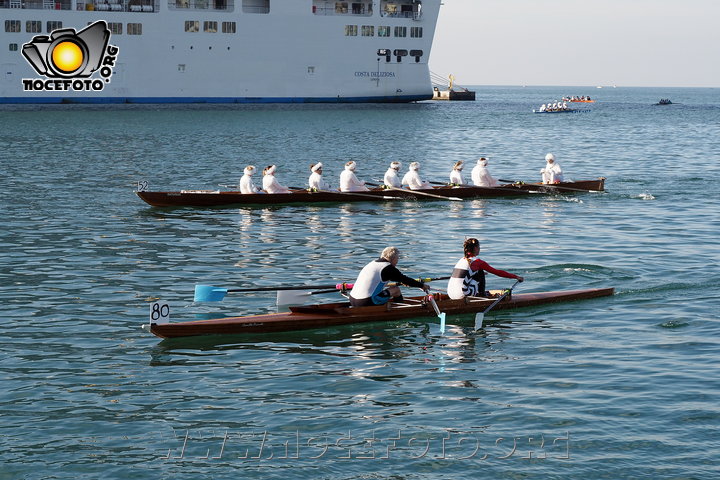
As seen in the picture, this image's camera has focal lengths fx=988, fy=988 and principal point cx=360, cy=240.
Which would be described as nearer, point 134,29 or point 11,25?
point 11,25

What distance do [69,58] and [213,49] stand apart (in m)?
14.2

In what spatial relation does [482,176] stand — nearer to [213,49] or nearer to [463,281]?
[463,281]

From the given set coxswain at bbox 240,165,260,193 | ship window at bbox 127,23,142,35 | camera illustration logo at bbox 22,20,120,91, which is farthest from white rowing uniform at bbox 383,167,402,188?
camera illustration logo at bbox 22,20,120,91

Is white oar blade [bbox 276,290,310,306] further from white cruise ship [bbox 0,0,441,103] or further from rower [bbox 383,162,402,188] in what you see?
white cruise ship [bbox 0,0,441,103]

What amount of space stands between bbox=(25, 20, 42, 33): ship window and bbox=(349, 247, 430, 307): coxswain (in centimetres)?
7814

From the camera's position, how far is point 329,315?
16.7m

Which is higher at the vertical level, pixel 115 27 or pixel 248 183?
pixel 115 27

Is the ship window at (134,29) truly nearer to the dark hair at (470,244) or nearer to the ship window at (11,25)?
the ship window at (11,25)

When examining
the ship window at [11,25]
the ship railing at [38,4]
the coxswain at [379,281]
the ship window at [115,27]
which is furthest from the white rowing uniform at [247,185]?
the ship railing at [38,4]

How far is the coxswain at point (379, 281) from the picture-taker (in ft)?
54.6

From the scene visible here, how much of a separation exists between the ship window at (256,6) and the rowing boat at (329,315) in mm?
79658

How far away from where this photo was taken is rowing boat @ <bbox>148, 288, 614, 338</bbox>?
16.0 meters

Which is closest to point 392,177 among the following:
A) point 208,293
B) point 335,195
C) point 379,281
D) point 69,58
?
point 335,195

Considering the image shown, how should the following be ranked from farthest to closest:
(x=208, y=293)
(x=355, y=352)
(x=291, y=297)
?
(x=291, y=297), (x=208, y=293), (x=355, y=352)
